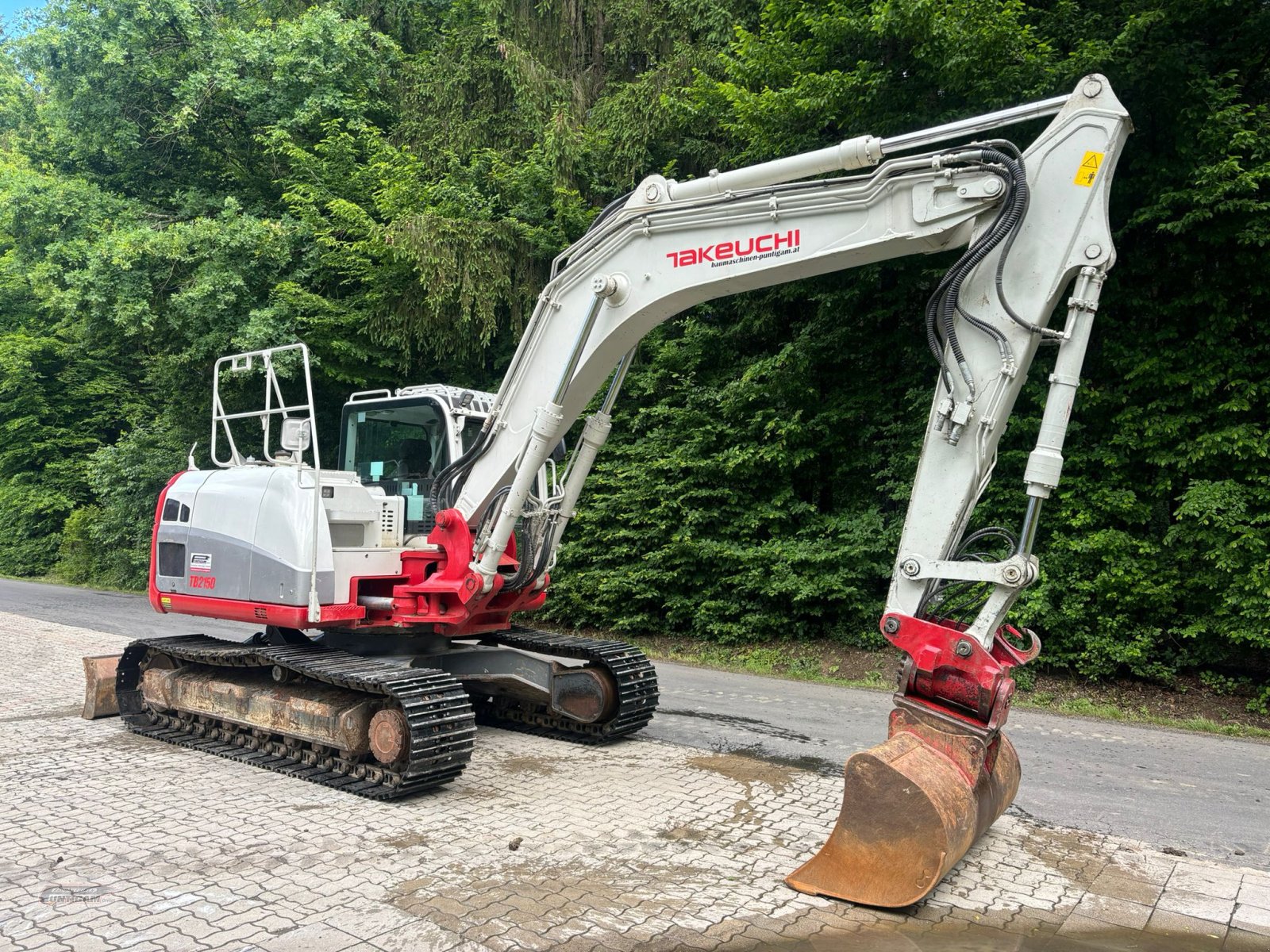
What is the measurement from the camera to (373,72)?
1788 cm

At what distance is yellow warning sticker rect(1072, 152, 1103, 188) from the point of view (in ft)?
14.8

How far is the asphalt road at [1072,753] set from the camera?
5.78m

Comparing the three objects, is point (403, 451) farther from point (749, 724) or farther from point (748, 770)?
point (749, 724)

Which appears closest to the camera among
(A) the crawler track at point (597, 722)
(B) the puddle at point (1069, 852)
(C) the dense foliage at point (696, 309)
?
(B) the puddle at point (1069, 852)

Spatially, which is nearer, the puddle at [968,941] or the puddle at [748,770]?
the puddle at [968,941]

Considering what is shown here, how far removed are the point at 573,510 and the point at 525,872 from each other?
291 centimetres

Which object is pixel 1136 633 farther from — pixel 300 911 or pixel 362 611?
pixel 300 911

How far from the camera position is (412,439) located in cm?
765

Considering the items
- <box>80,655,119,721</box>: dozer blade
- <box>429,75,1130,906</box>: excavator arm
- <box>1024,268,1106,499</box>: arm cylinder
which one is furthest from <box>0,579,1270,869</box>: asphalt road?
<box>80,655,119,721</box>: dozer blade

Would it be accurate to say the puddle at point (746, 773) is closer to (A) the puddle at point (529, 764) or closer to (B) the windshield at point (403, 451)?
(A) the puddle at point (529, 764)

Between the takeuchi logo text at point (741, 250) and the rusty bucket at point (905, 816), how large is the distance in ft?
8.56

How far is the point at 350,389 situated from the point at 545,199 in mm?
4931

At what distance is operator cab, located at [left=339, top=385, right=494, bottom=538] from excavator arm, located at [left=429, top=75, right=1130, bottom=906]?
8.37ft

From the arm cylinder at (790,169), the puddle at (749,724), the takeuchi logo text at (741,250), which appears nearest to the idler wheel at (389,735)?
the puddle at (749,724)
